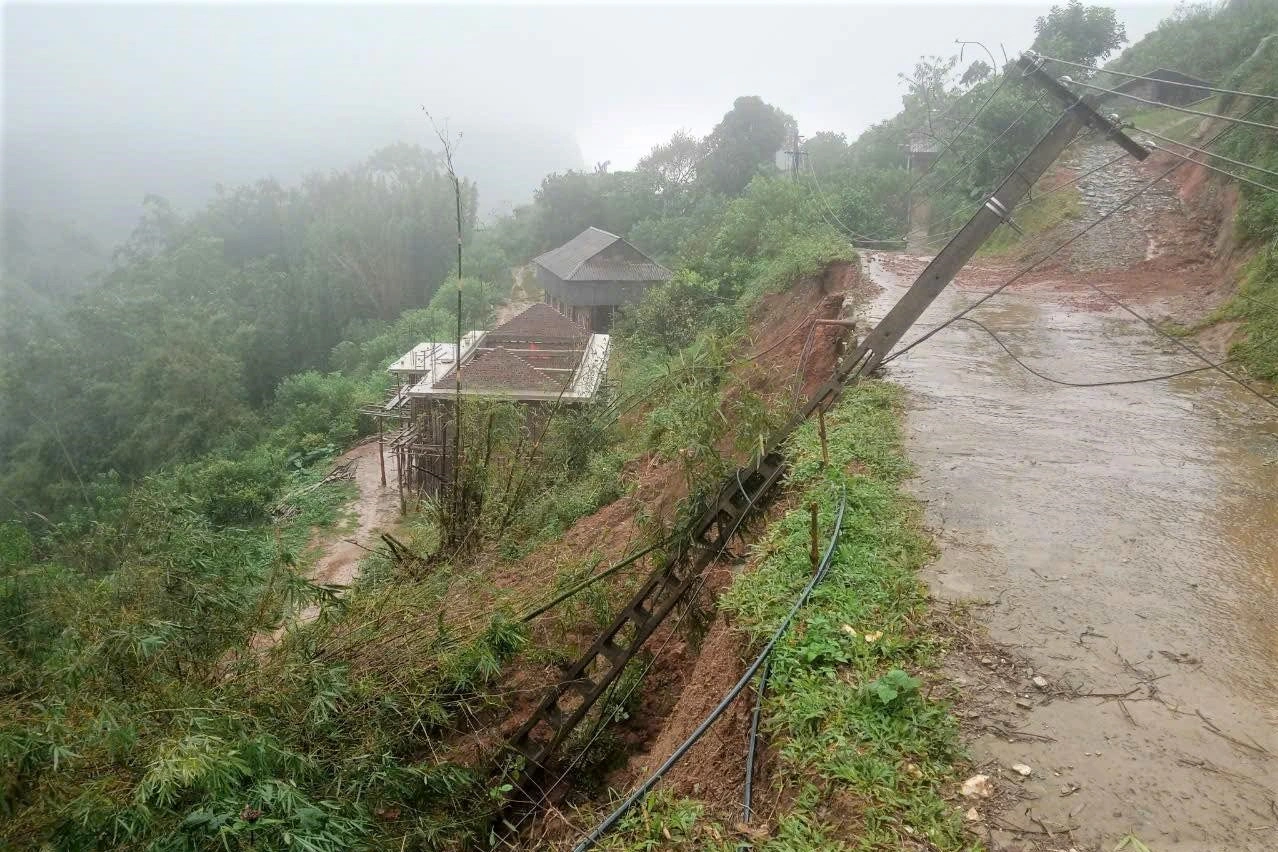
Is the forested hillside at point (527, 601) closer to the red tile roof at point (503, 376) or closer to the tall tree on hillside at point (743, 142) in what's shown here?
the red tile roof at point (503, 376)

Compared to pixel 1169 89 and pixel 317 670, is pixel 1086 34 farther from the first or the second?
pixel 317 670

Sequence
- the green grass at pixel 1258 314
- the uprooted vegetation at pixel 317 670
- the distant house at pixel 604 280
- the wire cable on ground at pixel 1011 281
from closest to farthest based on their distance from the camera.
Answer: the uprooted vegetation at pixel 317 670 < the wire cable on ground at pixel 1011 281 < the green grass at pixel 1258 314 < the distant house at pixel 604 280

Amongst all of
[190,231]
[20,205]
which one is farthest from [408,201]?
[20,205]

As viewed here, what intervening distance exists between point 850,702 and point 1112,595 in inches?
97.0

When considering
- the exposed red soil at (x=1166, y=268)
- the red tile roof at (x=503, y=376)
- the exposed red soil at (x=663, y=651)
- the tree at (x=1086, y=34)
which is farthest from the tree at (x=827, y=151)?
the exposed red soil at (x=663, y=651)

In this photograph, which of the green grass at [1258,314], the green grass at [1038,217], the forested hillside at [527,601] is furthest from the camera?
the green grass at [1038,217]

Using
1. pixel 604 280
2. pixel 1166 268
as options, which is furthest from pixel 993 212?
pixel 604 280

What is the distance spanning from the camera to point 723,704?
380cm

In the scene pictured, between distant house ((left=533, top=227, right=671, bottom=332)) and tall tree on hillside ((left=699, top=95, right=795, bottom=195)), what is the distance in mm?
10914

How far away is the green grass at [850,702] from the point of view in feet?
11.2

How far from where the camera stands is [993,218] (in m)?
7.20

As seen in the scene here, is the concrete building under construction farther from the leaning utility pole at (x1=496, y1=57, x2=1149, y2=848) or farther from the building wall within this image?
the leaning utility pole at (x1=496, y1=57, x2=1149, y2=848)

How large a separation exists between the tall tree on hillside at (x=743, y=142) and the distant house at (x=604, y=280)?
10.9 meters

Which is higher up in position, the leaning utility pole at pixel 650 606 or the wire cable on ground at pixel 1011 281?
the wire cable on ground at pixel 1011 281
